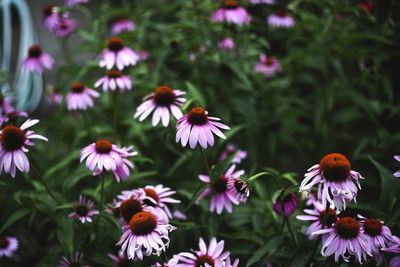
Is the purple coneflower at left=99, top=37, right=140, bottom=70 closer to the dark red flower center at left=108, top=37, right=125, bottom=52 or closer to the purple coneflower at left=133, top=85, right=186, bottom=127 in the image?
the dark red flower center at left=108, top=37, right=125, bottom=52

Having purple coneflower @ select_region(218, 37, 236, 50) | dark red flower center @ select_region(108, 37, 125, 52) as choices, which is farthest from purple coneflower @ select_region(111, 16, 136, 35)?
dark red flower center @ select_region(108, 37, 125, 52)

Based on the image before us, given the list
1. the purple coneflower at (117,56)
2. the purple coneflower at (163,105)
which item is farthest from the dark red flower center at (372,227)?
the purple coneflower at (117,56)

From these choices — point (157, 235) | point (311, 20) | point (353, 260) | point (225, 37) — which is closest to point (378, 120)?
point (311, 20)

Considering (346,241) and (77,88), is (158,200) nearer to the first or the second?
(346,241)

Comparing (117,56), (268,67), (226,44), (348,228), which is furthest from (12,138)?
(268,67)

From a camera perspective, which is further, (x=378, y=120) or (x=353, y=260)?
(x=378, y=120)

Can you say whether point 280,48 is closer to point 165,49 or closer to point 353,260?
point 165,49
